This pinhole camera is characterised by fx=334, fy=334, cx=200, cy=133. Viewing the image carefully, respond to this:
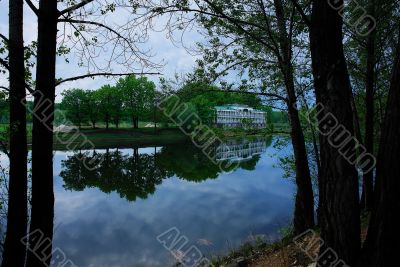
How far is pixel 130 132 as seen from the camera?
229ft

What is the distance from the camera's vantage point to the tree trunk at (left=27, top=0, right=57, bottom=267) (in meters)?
4.14

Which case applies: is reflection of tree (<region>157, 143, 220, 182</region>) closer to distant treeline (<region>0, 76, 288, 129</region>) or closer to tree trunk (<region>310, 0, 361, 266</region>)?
tree trunk (<region>310, 0, 361, 266</region>)

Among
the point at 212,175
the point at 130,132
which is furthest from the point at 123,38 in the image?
the point at 130,132

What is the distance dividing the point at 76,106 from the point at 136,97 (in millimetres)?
13337

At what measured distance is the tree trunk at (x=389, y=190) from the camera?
3045mm

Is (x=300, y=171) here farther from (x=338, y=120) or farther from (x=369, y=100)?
(x=338, y=120)

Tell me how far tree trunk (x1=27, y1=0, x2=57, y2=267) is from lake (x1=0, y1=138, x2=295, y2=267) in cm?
660

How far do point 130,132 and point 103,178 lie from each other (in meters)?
41.3

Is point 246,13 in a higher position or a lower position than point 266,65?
higher

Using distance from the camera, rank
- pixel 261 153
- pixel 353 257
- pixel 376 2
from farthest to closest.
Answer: pixel 261 153
pixel 376 2
pixel 353 257

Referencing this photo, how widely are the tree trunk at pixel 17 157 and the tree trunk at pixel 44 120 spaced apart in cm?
140

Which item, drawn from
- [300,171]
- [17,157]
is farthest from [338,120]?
[300,171]

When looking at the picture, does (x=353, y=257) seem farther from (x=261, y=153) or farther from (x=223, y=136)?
(x=261, y=153)

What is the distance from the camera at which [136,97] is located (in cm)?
7762
